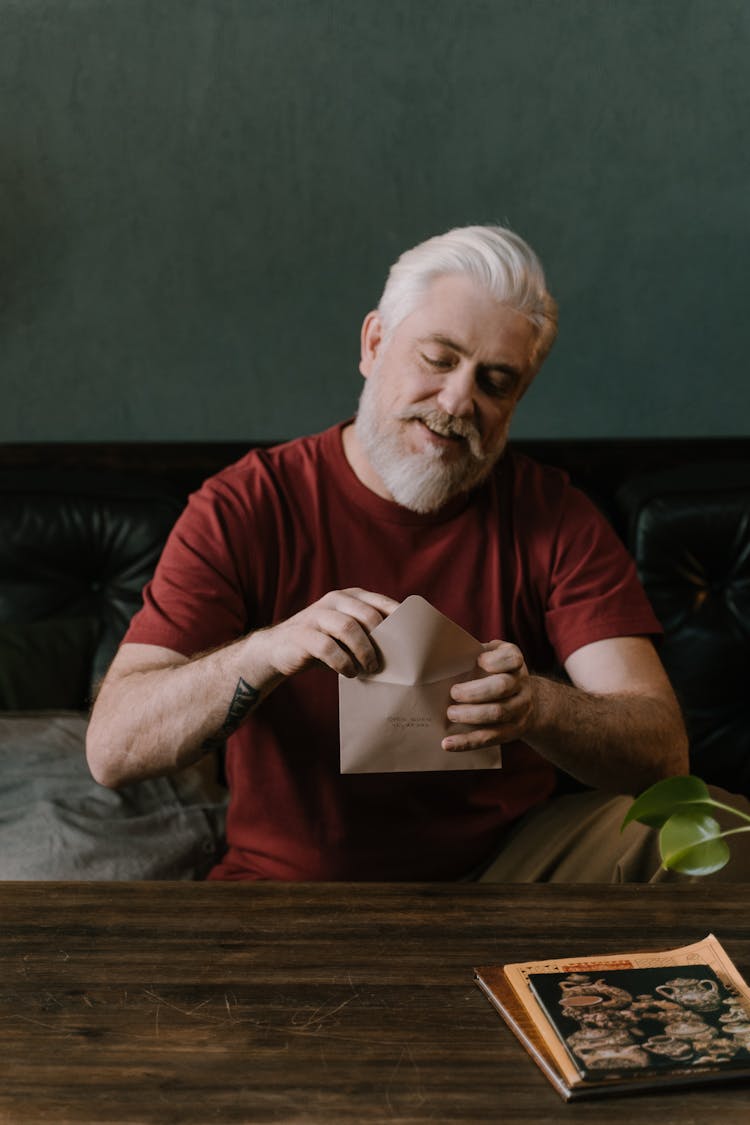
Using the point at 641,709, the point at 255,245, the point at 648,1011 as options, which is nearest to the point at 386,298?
the point at 641,709

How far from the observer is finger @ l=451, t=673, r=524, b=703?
1092mm

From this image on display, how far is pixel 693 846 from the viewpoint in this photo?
2.64 feet

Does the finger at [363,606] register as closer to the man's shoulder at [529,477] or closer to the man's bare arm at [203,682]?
the man's bare arm at [203,682]

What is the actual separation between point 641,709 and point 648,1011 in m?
0.60

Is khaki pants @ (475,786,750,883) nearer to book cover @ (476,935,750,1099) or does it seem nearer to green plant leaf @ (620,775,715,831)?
book cover @ (476,935,750,1099)

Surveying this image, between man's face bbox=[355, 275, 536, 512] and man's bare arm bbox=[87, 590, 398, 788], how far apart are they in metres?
0.33

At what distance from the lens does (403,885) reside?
3.52ft

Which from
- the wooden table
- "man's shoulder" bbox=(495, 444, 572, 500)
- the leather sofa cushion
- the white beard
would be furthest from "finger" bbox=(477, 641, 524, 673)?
the leather sofa cushion

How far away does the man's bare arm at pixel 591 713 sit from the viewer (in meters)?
1.11

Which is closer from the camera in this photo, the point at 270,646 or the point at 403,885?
the point at 403,885

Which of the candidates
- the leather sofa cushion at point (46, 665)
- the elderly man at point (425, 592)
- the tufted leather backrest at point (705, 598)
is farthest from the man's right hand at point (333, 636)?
the tufted leather backrest at point (705, 598)

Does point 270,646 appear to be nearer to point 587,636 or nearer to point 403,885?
point 403,885

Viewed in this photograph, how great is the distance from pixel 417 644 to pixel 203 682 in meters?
0.32

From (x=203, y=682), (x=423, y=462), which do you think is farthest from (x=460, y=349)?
(x=203, y=682)
